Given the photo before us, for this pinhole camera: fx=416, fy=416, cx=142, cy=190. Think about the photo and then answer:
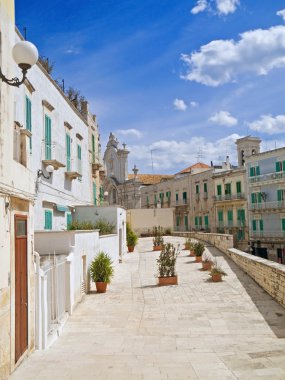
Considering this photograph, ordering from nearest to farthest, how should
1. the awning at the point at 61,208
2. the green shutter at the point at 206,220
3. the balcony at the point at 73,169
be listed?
the awning at the point at 61,208 → the balcony at the point at 73,169 → the green shutter at the point at 206,220

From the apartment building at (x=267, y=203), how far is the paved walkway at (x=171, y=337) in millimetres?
25657

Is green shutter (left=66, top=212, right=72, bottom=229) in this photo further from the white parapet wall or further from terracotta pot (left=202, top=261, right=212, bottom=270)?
the white parapet wall

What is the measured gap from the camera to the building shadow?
947 cm

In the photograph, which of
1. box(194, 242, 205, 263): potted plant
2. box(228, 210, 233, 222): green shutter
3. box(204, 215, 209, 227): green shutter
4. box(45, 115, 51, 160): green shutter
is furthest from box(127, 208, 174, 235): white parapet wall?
box(45, 115, 51, 160): green shutter

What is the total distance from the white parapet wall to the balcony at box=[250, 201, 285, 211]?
9585 millimetres

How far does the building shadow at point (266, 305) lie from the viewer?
373 inches

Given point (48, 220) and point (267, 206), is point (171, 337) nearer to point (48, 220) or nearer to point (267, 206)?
point (48, 220)

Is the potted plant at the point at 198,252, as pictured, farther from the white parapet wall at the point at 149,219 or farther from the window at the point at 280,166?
the white parapet wall at the point at 149,219

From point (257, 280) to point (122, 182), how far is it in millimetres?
39111

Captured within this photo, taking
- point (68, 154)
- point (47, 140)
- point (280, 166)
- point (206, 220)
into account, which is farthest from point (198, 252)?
point (206, 220)

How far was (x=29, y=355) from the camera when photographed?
726 cm

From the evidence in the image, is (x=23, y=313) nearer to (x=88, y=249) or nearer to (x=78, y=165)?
(x=88, y=249)

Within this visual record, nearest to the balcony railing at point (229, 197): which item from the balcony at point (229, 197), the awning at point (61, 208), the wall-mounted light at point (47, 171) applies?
the balcony at point (229, 197)

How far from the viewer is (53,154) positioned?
656 inches
